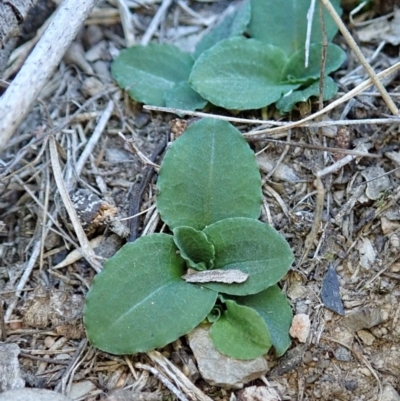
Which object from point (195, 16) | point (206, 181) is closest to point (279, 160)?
point (206, 181)

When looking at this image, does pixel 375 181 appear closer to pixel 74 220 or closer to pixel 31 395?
pixel 74 220

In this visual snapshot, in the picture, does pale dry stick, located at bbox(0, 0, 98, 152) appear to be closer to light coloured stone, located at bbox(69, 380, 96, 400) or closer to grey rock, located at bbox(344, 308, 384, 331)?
light coloured stone, located at bbox(69, 380, 96, 400)

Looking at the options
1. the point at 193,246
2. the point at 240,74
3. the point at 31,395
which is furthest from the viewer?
the point at 240,74

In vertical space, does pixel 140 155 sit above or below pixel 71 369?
above

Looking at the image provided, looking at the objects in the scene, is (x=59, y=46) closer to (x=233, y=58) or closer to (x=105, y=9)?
(x=233, y=58)

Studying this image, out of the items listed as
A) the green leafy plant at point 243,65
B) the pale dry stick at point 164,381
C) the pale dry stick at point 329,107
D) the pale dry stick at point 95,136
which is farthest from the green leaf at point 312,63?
the pale dry stick at point 164,381

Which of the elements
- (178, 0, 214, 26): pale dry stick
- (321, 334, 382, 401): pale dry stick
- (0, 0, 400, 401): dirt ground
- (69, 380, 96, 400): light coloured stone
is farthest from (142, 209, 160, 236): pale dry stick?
(178, 0, 214, 26): pale dry stick

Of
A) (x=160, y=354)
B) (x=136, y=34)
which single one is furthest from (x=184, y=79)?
(x=160, y=354)

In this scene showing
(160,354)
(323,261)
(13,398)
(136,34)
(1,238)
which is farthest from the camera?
(136,34)
